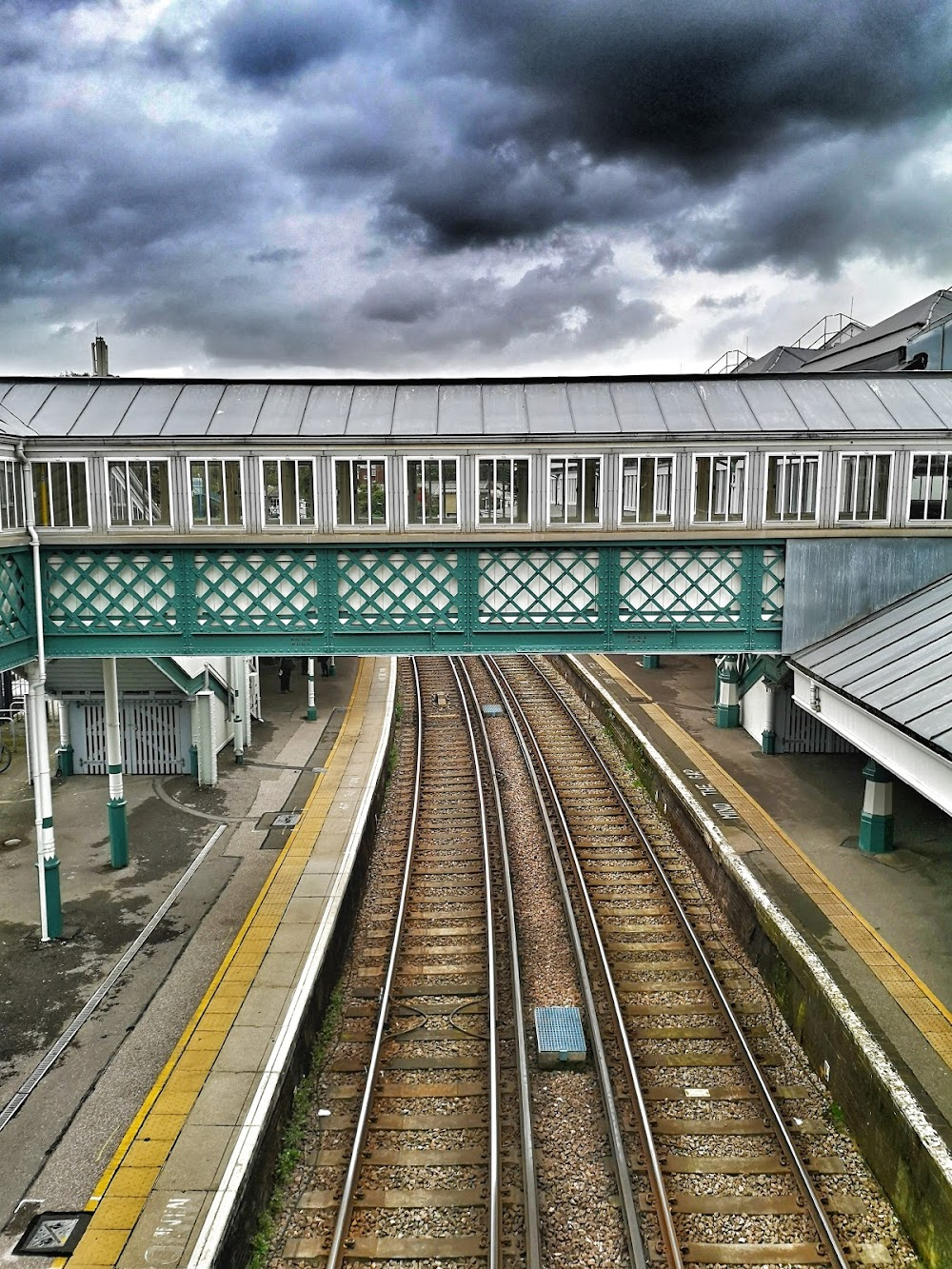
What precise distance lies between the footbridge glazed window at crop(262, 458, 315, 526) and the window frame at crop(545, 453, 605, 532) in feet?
11.6

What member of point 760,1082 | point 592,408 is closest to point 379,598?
point 592,408

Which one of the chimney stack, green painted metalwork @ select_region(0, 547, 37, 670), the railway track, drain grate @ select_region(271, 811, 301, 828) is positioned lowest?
the railway track

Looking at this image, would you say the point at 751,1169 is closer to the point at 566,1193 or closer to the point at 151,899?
the point at 566,1193

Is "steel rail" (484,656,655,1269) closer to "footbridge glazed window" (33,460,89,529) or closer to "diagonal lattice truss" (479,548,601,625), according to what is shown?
"diagonal lattice truss" (479,548,601,625)

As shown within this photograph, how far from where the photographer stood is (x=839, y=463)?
43.6 feet

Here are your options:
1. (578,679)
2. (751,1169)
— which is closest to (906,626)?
(751,1169)

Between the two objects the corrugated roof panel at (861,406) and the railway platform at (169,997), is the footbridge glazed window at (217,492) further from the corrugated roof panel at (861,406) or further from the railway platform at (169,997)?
the corrugated roof panel at (861,406)

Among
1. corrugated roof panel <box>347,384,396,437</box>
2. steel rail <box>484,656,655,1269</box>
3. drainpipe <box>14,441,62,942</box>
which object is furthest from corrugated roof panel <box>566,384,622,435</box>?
drainpipe <box>14,441,62,942</box>

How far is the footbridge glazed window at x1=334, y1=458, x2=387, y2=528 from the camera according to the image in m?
13.0

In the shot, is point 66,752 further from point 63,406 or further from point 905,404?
point 905,404

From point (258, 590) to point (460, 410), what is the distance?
424 cm

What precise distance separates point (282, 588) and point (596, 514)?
487cm

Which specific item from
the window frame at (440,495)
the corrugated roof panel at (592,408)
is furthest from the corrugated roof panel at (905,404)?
the window frame at (440,495)

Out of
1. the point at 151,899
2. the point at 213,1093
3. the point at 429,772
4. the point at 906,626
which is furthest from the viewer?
the point at 429,772
